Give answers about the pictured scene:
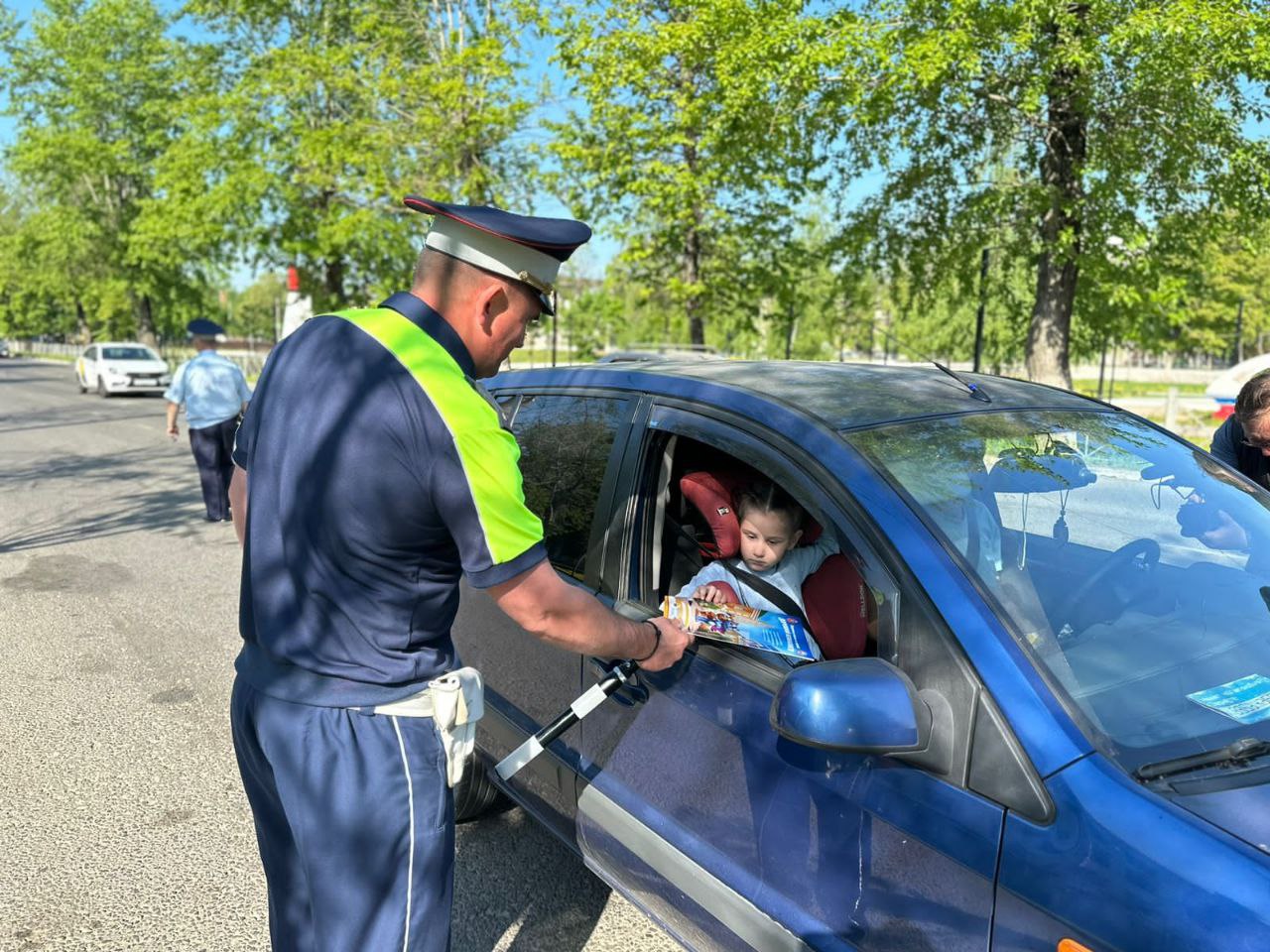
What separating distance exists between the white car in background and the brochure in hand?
28.9 m

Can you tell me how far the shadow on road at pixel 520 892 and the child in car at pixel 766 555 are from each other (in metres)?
1.19

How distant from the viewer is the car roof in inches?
92.0

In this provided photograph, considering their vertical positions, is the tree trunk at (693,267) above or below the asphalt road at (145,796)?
above

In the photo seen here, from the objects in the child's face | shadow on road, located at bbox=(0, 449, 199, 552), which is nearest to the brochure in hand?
the child's face

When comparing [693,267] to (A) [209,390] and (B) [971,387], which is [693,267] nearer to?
(A) [209,390]

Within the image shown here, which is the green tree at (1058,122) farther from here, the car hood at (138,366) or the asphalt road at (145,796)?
the car hood at (138,366)

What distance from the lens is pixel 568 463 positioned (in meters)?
2.99

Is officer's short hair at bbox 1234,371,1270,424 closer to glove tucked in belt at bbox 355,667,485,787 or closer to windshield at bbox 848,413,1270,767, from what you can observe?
windshield at bbox 848,413,1270,767

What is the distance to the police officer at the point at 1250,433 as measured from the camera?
3373 mm

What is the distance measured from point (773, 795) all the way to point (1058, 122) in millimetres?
11765

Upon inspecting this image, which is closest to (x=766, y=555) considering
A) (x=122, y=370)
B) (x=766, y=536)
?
(x=766, y=536)

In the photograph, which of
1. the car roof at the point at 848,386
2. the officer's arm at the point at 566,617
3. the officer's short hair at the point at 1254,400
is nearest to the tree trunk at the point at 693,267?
Answer: the officer's short hair at the point at 1254,400

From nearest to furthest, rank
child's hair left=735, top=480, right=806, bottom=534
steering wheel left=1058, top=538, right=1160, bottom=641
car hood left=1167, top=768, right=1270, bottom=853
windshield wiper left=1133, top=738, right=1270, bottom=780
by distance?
car hood left=1167, top=768, right=1270, bottom=853
windshield wiper left=1133, top=738, right=1270, bottom=780
steering wheel left=1058, top=538, right=1160, bottom=641
child's hair left=735, top=480, right=806, bottom=534

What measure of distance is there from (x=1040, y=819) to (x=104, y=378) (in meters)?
30.3
